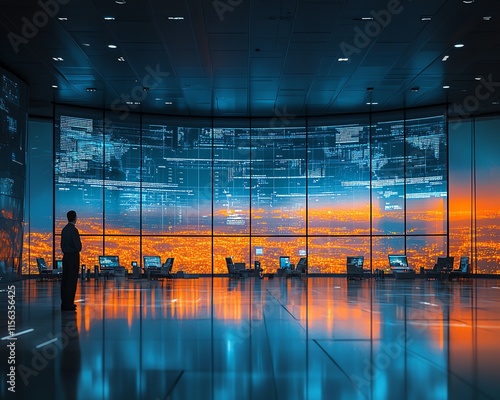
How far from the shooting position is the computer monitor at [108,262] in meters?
25.4

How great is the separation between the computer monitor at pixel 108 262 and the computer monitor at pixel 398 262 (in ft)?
34.0

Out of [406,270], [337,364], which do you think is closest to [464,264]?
[406,270]

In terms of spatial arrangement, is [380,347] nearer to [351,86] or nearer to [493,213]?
[351,86]

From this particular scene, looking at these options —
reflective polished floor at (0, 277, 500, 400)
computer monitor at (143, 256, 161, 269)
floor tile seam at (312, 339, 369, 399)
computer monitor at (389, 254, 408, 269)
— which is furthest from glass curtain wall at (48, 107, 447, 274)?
floor tile seam at (312, 339, 369, 399)

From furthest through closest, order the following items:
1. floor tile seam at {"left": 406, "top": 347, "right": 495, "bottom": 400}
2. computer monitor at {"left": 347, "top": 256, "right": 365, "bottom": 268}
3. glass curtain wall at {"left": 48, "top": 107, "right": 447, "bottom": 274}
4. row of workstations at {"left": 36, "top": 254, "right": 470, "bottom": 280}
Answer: glass curtain wall at {"left": 48, "top": 107, "right": 447, "bottom": 274} → computer monitor at {"left": 347, "top": 256, "right": 365, "bottom": 268} → row of workstations at {"left": 36, "top": 254, "right": 470, "bottom": 280} → floor tile seam at {"left": 406, "top": 347, "right": 495, "bottom": 400}

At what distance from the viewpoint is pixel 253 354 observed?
5.88 metres

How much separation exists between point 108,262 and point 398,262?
10939 millimetres

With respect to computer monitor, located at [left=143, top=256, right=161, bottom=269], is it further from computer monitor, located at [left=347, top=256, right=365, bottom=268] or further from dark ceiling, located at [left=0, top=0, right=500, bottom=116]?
computer monitor, located at [left=347, top=256, right=365, bottom=268]

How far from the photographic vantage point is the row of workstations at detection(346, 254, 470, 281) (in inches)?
968

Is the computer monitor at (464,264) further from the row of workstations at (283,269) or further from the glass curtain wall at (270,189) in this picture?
the glass curtain wall at (270,189)

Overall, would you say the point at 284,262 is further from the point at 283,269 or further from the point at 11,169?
the point at 11,169

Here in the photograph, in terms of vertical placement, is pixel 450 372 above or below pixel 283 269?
above

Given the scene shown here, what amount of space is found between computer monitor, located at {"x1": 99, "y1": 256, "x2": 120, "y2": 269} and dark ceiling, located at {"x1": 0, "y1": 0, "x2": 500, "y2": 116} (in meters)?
5.74

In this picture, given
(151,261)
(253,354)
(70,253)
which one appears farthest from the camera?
(151,261)
